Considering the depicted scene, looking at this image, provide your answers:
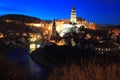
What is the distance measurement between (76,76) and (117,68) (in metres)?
1.41

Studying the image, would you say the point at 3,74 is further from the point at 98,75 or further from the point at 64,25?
the point at 64,25

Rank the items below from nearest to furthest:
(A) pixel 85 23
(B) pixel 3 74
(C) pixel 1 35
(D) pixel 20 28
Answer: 1. (B) pixel 3 74
2. (C) pixel 1 35
3. (D) pixel 20 28
4. (A) pixel 85 23

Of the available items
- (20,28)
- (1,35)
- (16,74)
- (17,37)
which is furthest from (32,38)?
(16,74)

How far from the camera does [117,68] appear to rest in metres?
12.3

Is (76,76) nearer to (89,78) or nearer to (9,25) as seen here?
(89,78)

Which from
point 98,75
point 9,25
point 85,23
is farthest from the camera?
point 85,23

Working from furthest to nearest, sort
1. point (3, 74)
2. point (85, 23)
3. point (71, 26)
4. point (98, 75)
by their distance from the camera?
point (85, 23)
point (71, 26)
point (3, 74)
point (98, 75)

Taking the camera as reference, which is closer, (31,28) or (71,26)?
(31,28)

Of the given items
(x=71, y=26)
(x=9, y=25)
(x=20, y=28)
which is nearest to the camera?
(x=9, y=25)

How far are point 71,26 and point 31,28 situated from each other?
1100cm

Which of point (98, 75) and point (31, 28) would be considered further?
point (31, 28)

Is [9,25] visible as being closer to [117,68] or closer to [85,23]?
[85,23]

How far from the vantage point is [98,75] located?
1205 centimetres

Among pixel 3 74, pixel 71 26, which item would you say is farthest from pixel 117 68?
pixel 71 26
